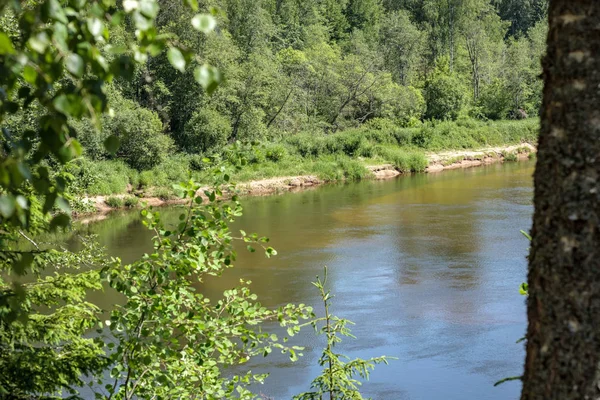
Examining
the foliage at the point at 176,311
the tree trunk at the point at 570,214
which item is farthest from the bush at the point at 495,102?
the tree trunk at the point at 570,214

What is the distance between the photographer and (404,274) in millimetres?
13656

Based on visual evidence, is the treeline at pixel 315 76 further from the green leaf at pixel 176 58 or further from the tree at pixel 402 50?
the green leaf at pixel 176 58

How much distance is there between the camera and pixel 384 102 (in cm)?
3400

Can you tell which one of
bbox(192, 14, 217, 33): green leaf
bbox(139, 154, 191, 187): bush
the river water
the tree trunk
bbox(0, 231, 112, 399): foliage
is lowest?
the river water

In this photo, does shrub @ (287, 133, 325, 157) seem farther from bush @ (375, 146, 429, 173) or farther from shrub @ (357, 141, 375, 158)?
bush @ (375, 146, 429, 173)

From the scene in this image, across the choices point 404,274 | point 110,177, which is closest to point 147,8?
point 404,274

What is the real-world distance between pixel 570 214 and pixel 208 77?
0.89m

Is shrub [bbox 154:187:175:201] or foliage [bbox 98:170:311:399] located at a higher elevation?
foliage [bbox 98:170:311:399]

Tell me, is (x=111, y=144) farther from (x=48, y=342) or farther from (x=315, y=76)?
(x=315, y=76)

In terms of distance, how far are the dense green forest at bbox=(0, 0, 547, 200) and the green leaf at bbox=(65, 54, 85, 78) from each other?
8180 mm

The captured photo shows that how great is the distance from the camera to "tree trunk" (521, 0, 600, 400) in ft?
5.71

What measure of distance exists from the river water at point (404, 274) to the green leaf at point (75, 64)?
768 centimetres

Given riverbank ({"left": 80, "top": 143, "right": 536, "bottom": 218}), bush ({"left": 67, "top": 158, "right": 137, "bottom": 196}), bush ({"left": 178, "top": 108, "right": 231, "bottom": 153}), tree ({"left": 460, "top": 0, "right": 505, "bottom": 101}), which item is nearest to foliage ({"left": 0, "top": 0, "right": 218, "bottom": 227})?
riverbank ({"left": 80, "top": 143, "right": 536, "bottom": 218})

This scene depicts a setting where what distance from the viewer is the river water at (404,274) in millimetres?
9320
